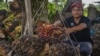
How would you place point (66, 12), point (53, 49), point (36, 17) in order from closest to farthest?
point (53, 49) → point (36, 17) → point (66, 12)

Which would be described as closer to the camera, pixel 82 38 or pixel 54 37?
pixel 54 37

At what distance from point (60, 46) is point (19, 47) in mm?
529

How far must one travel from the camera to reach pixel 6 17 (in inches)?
252

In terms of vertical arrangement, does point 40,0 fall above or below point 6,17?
above

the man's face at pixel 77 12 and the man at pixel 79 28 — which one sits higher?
the man's face at pixel 77 12

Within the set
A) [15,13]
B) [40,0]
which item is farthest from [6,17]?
[40,0]

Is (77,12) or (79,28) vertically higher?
(77,12)

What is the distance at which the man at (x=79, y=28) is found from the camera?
208 inches

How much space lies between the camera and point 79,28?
17.6ft

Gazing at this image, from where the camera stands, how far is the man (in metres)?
5.28

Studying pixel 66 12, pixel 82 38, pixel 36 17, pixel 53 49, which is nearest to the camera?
pixel 53 49

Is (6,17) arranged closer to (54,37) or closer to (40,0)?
Answer: (40,0)

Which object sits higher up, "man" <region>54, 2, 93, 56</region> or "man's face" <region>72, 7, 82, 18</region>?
"man's face" <region>72, 7, 82, 18</region>

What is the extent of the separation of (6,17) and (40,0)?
1.27m
